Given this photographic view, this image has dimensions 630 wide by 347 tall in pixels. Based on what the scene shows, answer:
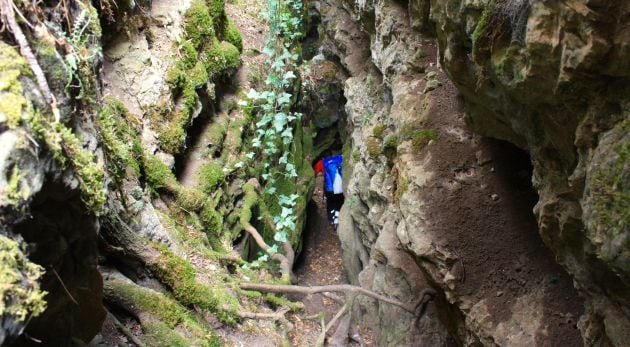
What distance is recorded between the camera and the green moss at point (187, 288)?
5.51m

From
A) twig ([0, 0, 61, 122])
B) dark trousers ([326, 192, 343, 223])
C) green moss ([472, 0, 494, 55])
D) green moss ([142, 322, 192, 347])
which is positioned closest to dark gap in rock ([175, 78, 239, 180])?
green moss ([142, 322, 192, 347])

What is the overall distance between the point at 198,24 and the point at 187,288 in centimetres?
485

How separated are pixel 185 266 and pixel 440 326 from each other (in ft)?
11.0

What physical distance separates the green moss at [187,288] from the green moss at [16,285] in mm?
3406

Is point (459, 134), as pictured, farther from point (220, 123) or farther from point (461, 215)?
point (220, 123)

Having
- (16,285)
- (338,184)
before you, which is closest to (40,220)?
(16,285)

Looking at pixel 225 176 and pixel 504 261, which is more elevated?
pixel 225 176

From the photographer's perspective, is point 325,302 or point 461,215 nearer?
point 461,215

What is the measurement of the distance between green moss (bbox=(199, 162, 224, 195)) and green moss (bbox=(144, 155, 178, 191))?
80 centimetres

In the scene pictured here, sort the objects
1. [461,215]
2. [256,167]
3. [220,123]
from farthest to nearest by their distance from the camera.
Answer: [256,167] → [220,123] → [461,215]

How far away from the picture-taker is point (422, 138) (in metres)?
6.21

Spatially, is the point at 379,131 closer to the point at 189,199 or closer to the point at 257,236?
the point at 257,236

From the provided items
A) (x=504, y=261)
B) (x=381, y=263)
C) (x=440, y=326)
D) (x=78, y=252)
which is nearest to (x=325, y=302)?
(x=381, y=263)

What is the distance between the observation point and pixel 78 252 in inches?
117
